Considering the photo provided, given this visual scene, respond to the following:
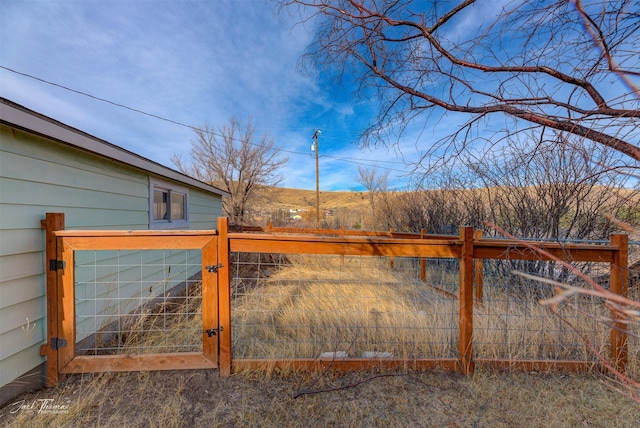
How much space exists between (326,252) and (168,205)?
4.54m

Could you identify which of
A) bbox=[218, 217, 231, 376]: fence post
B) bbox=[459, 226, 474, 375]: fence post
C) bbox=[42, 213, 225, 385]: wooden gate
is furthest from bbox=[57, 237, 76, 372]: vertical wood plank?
bbox=[459, 226, 474, 375]: fence post

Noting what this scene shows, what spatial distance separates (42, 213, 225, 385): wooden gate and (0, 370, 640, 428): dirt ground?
0.12 meters

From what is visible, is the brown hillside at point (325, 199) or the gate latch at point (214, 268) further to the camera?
the brown hillside at point (325, 199)

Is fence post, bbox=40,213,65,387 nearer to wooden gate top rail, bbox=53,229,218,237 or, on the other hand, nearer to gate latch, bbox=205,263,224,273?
wooden gate top rail, bbox=53,229,218,237

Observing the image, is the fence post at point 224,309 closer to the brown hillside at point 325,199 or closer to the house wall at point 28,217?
the house wall at point 28,217

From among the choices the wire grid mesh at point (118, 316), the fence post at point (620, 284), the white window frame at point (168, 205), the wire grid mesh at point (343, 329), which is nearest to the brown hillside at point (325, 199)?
the white window frame at point (168, 205)

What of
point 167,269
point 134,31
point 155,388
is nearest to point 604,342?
point 155,388

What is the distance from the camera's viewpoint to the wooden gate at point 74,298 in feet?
7.49

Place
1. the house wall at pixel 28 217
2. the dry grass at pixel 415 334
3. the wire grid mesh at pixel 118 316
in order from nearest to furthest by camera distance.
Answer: the house wall at pixel 28 217
the dry grass at pixel 415 334
the wire grid mesh at pixel 118 316

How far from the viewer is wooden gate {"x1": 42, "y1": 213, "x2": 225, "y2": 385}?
228cm

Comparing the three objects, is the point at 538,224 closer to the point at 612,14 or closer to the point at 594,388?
the point at 594,388

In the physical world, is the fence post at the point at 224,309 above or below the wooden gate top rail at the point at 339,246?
below

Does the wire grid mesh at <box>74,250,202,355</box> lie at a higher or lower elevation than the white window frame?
lower

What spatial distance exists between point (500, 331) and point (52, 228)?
14.6ft
